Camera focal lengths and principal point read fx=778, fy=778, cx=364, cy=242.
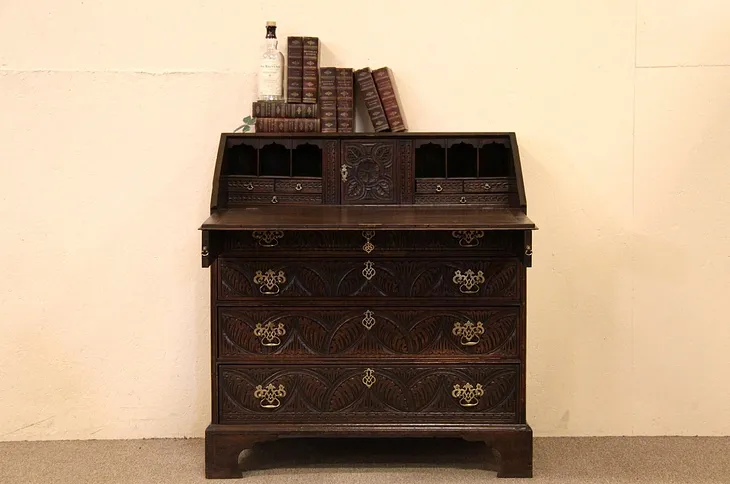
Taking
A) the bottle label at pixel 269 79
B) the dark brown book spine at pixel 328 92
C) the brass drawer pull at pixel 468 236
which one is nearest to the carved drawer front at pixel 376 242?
the brass drawer pull at pixel 468 236

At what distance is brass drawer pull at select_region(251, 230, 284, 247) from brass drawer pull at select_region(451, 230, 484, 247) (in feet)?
2.27

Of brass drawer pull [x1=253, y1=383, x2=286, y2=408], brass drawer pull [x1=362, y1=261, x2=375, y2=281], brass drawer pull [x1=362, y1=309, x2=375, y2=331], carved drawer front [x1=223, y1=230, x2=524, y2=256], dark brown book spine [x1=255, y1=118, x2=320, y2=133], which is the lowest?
brass drawer pull [x1=253, y1=383, x2=286, y2=408]

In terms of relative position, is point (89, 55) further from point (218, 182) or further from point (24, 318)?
point (24, 318)

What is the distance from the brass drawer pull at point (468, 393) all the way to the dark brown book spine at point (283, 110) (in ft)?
4.28

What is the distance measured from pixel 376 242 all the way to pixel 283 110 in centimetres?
75

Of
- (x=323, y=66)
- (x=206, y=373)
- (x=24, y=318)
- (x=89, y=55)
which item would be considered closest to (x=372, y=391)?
(x=206, y=373)

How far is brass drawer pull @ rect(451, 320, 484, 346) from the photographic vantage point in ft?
10.3

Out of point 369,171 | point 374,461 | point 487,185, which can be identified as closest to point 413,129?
point 369,171

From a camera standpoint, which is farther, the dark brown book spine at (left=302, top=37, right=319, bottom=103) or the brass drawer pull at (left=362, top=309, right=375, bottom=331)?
the dark brown book spine at (left=302, top=37, right=319, bottom=103)

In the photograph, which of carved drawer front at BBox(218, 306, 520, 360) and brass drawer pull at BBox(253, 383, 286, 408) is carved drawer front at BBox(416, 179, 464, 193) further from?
brass drawer pull at BBox(253, 383, 286, 408)

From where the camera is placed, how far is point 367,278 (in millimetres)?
3125

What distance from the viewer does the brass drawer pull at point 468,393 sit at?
3133mm

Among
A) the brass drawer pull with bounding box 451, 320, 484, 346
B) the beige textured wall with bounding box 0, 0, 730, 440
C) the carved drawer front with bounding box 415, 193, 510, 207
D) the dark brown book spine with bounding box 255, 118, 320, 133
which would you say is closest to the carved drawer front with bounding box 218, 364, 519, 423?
the brass drawer pull with bounding box 451, 320, 484, 346

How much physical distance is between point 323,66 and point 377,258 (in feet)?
3.25
